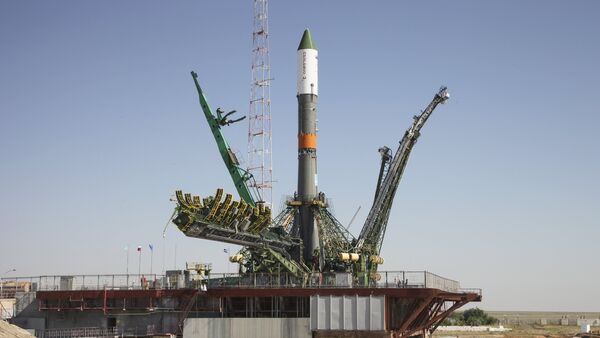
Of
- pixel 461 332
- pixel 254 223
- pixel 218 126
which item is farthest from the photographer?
pixel 461 332

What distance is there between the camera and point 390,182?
334ft

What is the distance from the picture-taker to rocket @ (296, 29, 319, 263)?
3688 inches

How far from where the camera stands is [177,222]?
6956 centimetres

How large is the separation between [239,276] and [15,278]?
26.8m

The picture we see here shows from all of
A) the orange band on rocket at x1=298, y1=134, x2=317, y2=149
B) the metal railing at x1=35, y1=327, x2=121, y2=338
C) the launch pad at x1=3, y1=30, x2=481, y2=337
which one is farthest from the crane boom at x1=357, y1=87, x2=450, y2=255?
the metal railing at x1=35, y1=327, x2=121, y2=338

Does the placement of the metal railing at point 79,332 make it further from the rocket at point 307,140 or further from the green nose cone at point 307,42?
the green nose cone at point 307,42

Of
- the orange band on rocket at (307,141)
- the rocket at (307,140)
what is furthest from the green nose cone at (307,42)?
the orange band on rocket at (307,141)

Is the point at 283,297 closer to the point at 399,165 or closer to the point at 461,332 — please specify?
the point at 399,165

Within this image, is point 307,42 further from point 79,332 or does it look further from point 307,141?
point 79,332

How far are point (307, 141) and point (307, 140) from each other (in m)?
0.14

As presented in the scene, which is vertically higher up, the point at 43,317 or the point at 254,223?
the point at 254,223

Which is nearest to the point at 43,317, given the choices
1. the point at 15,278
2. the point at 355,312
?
the point at 15,278

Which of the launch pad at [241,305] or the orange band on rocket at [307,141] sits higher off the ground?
the orange band on rocket at [307,141]

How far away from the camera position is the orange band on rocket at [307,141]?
95.8m
